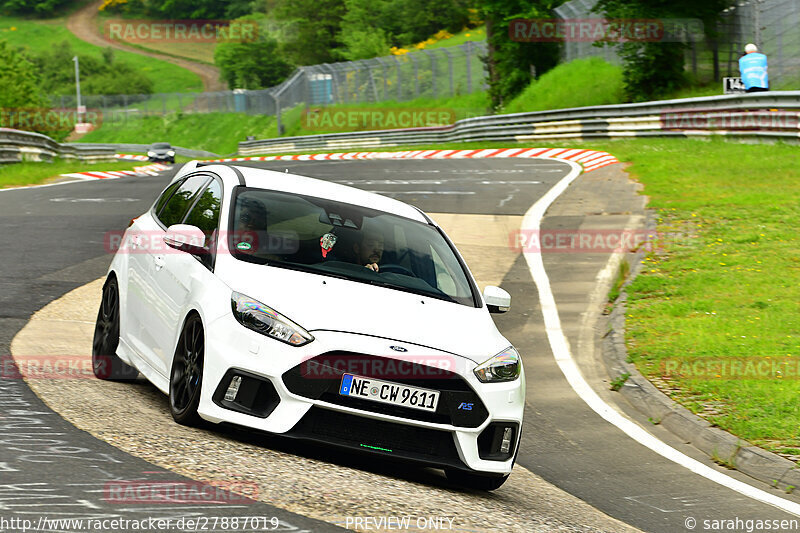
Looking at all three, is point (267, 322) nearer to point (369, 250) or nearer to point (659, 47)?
point (369, 250)

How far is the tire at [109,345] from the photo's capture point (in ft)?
25.9

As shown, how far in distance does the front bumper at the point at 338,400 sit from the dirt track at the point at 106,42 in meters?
133

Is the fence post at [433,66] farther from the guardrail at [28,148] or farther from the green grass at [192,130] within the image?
the green grass at [192,130]

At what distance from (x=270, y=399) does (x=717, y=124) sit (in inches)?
913

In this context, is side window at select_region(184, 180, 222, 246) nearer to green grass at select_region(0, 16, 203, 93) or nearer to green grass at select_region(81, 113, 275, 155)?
green grass at select_region(81, 113, 275, 155)

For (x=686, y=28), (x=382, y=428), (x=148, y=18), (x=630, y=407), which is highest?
(x=148, y=18)

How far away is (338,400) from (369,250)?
1.50m

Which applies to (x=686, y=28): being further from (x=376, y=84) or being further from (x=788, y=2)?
(x=376, y=84)

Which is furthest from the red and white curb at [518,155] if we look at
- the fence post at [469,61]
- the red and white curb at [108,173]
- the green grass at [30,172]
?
the fence post at [469,61]

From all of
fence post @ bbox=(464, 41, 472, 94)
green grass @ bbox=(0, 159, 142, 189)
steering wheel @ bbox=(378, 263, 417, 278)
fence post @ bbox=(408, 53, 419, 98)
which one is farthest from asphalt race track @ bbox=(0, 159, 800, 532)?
fence post @ bbox=(408, 53, 419, 98)

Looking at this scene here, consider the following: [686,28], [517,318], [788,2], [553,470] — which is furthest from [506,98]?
[553,470]

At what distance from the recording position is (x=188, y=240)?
6.79m

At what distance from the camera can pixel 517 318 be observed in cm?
1220

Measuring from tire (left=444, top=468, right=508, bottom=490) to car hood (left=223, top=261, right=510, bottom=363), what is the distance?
0.71 metres
